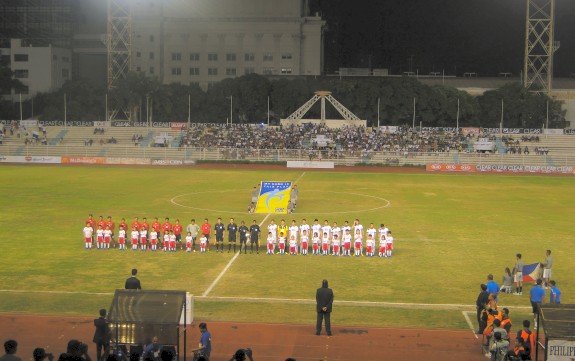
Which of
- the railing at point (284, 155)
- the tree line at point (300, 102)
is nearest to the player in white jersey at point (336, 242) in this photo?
the railing at point (284, 155)

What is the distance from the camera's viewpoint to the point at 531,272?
22.5 meters

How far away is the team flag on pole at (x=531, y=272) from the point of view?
22234 mm

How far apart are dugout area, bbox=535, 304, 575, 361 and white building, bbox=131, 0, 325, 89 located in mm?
106370

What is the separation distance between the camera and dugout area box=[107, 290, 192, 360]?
12.4 metres

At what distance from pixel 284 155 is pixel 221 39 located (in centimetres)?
5318

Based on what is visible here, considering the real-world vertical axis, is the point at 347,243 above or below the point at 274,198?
below

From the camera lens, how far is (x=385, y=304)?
806 inches

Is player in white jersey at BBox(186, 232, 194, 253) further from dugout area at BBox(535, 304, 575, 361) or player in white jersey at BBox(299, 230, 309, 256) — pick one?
dugout area at BBox(535, 304, 575, 361)

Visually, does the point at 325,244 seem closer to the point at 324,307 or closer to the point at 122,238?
the point at 122,238

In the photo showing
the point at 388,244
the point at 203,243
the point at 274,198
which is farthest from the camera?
the point at 274,198

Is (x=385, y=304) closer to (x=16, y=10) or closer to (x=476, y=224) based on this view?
(x=476, y=224)

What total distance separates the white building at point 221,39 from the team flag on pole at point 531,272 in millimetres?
96423

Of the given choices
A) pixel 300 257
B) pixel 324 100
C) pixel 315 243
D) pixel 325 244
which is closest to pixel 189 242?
pixel 300 257

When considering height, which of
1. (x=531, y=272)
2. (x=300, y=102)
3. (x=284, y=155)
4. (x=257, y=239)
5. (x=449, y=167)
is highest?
(x=300, y=102)
